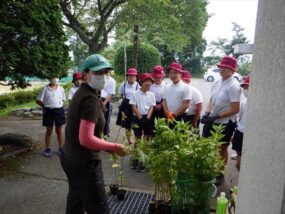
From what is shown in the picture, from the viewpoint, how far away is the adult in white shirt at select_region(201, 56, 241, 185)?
4723mm

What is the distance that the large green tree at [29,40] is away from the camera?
5.75 m

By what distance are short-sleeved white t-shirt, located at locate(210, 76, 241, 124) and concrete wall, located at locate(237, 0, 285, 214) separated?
2735 millimetres

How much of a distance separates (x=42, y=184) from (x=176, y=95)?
105 inches

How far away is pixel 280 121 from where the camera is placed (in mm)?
1684

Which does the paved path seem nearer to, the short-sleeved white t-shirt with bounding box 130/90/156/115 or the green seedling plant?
the short-sleeved white t-shirt with bounding box 130/90/156/115

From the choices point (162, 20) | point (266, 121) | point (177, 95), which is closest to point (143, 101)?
point (177, 95)

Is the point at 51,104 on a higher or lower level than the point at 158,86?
lower

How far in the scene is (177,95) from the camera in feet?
17.9

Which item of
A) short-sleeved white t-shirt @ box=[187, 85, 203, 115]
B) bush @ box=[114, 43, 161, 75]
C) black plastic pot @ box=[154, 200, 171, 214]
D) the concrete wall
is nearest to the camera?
the concrete wall

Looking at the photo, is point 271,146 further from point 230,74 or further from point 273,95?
point 230,74

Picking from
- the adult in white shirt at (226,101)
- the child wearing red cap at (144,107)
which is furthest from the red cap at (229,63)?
the child wearing red cap at (144,107)

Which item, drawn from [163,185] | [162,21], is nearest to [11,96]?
[162,21]

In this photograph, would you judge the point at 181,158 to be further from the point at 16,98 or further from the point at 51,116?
the point at 16,98

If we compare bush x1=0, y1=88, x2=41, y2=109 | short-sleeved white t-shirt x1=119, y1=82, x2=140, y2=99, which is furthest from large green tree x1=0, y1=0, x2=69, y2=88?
bush x1=0, y1=88, x2=41, y2=109
